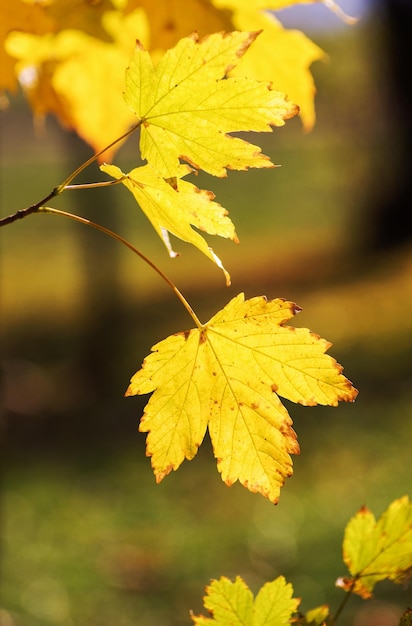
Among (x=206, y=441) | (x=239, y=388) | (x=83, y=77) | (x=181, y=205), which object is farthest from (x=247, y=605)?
(x=206, y=441)

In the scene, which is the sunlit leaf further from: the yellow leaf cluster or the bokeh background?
the bokeh background

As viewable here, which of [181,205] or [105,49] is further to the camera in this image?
[105,49]

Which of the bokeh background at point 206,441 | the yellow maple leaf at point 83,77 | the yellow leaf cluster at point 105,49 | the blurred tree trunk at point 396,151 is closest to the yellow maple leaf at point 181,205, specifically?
the yellow leaf cluster at point 105,49

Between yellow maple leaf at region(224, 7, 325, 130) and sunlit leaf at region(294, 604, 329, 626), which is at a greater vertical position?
yellow maple leaf at region(224, 7, 325, 130)

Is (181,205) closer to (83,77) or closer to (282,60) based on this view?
(282,60)

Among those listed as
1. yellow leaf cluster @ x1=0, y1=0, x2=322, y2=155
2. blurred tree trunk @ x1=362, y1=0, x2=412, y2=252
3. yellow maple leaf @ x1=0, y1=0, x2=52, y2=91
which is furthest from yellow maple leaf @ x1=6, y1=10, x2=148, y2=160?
blurred tree trunk @ x1=362, y1=0, x2=412, y2=252

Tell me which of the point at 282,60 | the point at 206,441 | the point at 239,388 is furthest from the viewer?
the point at 206,441

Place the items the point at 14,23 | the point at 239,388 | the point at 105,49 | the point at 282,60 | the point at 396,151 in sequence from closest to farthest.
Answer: the point at 239,388 → the point at 14,23 → the point at 282,60 → the point at 105,49 → the point at 396,151
